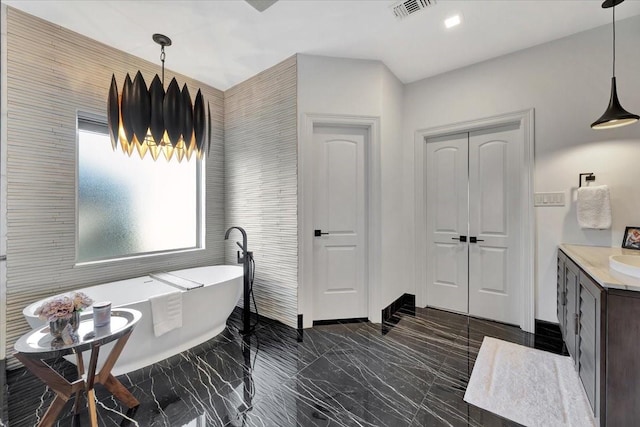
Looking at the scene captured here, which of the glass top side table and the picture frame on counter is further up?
the picture frame on counter

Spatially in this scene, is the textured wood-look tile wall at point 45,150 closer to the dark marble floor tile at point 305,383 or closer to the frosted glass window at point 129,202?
the frosted glass window at point 129,202

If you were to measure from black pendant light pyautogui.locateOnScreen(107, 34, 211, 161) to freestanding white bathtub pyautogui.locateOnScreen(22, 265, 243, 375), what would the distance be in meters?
1.24

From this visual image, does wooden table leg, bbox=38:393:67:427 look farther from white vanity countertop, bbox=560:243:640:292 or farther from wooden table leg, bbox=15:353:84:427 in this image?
white vanity countertop, bbox=560:243:640:292

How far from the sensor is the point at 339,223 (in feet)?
9.40

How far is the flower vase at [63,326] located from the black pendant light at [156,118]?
49.7 inches

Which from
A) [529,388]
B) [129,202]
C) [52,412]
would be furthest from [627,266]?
[129,202]

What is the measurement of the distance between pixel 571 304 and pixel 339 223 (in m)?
1.91

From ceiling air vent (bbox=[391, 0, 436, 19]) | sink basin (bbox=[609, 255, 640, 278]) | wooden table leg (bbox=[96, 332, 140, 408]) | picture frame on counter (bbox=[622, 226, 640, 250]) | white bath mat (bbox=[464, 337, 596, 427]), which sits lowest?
white bath mat (bbox=[464, 337, 596, 427])

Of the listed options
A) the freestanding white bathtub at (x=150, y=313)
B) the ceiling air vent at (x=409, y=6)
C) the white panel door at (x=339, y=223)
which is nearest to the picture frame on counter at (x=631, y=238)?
the white panel door at (x=339, y=223)

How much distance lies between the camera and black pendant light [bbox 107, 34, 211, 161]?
6.67ft

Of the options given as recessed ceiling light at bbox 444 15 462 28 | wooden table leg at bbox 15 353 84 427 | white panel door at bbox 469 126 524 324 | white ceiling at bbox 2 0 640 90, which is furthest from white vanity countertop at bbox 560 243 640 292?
wooden table leg at bbox 15 353 84 427

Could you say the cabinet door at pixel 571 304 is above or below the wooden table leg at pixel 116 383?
above

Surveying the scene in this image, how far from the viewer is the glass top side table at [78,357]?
4.39ft

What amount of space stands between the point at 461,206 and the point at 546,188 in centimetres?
75
